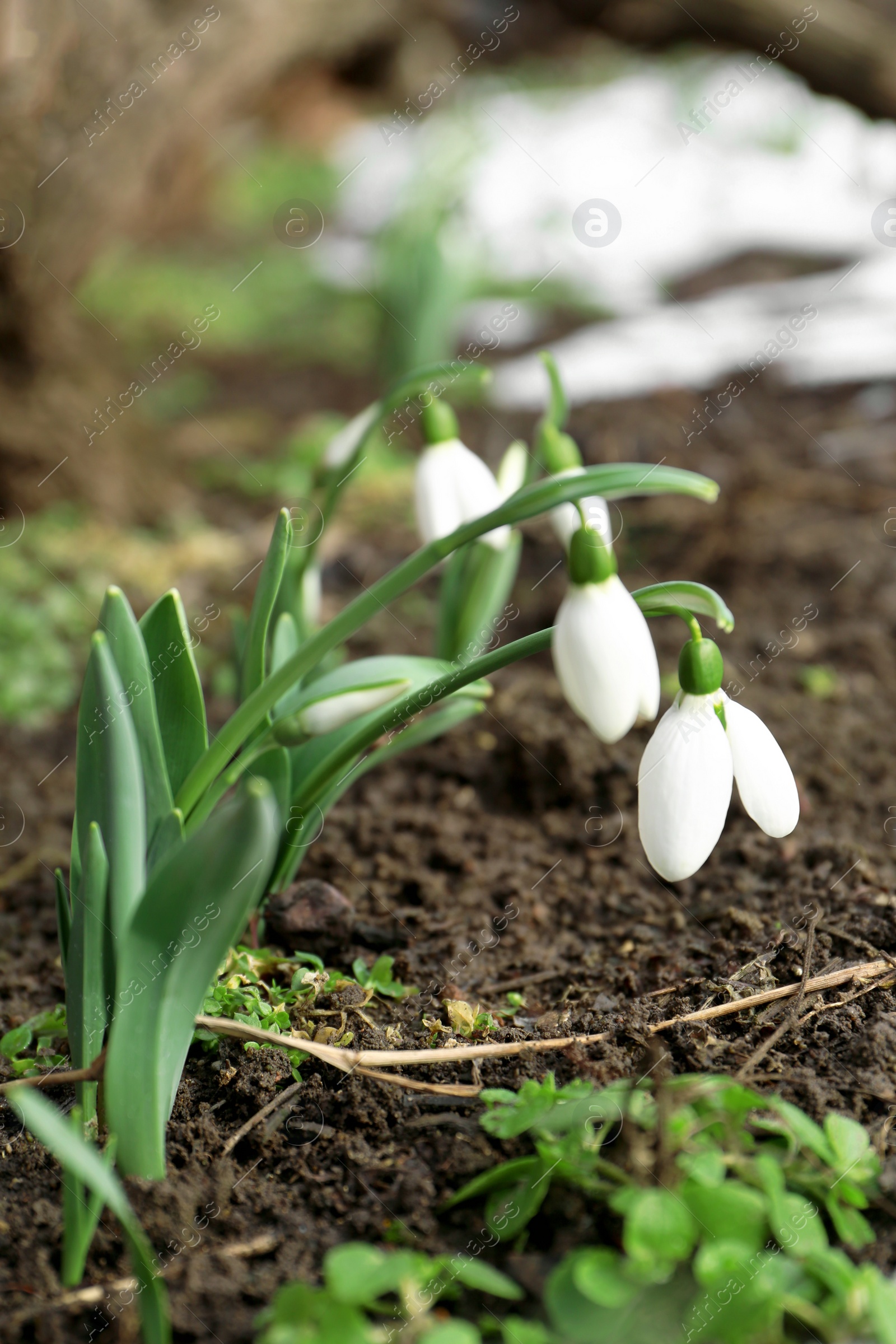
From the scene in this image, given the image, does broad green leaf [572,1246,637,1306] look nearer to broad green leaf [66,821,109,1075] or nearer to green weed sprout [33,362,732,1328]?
green weed sprout [33,362,732,1328]

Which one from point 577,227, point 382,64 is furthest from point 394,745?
point 382,64

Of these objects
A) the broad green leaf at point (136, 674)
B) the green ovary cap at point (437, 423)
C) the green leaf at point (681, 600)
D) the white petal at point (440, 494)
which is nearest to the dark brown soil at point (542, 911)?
→ the broad green leaf at point (136, 674)

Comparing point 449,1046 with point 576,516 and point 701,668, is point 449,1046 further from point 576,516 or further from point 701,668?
point 576,516

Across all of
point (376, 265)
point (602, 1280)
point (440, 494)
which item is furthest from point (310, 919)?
point (376, 265)

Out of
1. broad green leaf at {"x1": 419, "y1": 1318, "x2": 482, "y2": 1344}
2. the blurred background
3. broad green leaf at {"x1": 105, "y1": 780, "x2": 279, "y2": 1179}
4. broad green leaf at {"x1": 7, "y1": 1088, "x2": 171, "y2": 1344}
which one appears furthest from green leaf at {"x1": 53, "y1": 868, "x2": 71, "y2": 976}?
the blurred background

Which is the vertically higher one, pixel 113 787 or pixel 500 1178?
pixel 113 787
